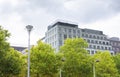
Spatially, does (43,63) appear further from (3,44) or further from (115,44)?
(115,44)

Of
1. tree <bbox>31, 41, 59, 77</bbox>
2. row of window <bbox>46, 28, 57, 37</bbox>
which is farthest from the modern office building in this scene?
tree <bbox>31, 41, 59, 77</bbox>

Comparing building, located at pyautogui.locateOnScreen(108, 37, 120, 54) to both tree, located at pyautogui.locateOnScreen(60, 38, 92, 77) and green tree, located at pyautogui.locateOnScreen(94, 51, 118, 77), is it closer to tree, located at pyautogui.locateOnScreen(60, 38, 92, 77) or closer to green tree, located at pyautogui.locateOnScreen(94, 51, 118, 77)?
green tree, located at pyautogui.locateOnScreen(94, 51, 118, 77)

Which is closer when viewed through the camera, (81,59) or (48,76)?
(48,76)

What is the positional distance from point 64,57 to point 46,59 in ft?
21.9

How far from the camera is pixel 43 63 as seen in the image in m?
48.9

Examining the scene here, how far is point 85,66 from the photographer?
180ft

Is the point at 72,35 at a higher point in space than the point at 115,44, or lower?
higher

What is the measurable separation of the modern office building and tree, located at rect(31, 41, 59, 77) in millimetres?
77612

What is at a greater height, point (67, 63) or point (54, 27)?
point (54, 27)

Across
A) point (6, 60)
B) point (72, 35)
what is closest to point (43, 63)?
point (6, 60)

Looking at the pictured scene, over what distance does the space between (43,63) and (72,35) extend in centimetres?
8644

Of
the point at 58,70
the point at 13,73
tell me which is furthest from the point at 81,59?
the point at 13,73

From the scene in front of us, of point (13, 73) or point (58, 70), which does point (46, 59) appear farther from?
point (13, 73)

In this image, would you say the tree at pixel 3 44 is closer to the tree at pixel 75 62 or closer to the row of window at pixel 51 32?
the tree at pixel 75 62
